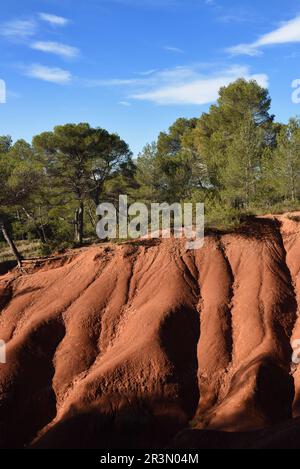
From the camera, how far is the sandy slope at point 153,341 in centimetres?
1934

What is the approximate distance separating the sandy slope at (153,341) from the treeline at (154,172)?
153 inches

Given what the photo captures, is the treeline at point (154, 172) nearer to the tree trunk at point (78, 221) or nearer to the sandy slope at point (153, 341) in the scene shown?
the tree trunk at point (78, 221)

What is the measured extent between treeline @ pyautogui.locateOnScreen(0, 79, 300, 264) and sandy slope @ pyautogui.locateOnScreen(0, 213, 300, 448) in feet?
12.8

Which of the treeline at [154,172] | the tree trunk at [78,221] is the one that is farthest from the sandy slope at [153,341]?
the tree trunk at [78,221]

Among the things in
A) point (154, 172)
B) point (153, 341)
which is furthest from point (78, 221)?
point (153, 341)

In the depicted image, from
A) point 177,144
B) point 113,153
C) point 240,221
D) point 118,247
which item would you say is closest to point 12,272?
point 118,247

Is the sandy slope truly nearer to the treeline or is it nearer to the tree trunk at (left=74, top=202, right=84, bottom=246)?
the treeline

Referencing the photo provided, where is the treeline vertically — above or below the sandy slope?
above

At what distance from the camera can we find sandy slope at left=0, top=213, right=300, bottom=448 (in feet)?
63.5

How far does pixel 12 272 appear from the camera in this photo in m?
28.5

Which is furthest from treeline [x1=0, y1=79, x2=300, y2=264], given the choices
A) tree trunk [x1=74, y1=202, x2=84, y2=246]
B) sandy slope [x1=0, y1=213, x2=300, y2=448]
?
sandy slope [x1=0, y1=213, x2=300, y2=448]

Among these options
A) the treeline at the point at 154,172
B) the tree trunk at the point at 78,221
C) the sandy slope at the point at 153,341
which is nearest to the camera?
the sandy slope at the point at 153,341

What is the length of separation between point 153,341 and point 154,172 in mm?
20742

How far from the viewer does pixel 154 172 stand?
130 feet
